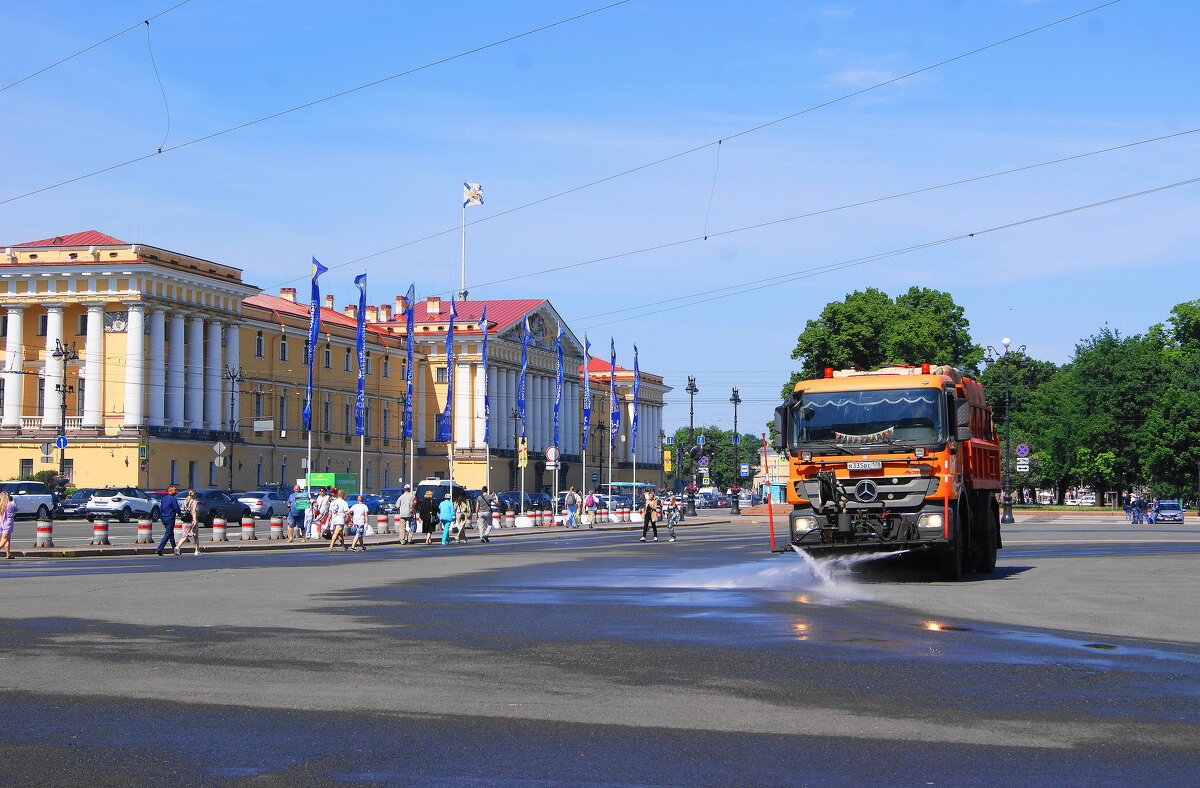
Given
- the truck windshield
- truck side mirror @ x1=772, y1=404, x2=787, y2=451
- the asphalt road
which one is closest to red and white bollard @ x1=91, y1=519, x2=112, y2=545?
the asphalt road

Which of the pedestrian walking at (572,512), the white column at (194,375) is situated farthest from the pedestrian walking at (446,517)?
the white column at (194,375)

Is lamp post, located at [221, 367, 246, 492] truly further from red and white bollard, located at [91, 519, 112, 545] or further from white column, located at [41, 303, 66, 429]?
red and white bollard, located at [91, 519, 112, 545]

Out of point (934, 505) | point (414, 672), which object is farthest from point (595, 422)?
point (414, 672)

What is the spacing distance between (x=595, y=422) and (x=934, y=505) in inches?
5227

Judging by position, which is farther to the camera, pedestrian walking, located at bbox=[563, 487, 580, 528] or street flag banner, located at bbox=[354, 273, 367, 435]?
pedestrian walking, located at bbox=[563, 487, 580, 528]

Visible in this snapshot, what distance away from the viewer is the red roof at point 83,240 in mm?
85812

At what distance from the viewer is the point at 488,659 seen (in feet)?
41.3

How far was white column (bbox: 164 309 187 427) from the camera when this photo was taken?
87.6 meters

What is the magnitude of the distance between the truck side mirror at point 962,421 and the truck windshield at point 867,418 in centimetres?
27

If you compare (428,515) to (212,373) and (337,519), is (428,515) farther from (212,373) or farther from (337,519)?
(212,373)

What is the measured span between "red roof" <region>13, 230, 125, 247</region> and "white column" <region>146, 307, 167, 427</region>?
5081mm

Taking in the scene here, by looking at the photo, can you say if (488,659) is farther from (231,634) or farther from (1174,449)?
(1174,449)

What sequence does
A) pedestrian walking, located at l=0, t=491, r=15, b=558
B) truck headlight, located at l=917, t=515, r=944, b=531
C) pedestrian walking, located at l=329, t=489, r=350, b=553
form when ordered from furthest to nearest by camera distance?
pedestrian walking, located at l=329, t=489, r=350, b=553
pedestrian walking, located at l=0, t=491, r=15, b=558
truck headlight, located at l=917, t=515, r=944, b=531

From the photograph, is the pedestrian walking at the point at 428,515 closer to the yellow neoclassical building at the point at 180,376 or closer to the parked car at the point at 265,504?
the yellow neoclassical building at the point at 180,376
